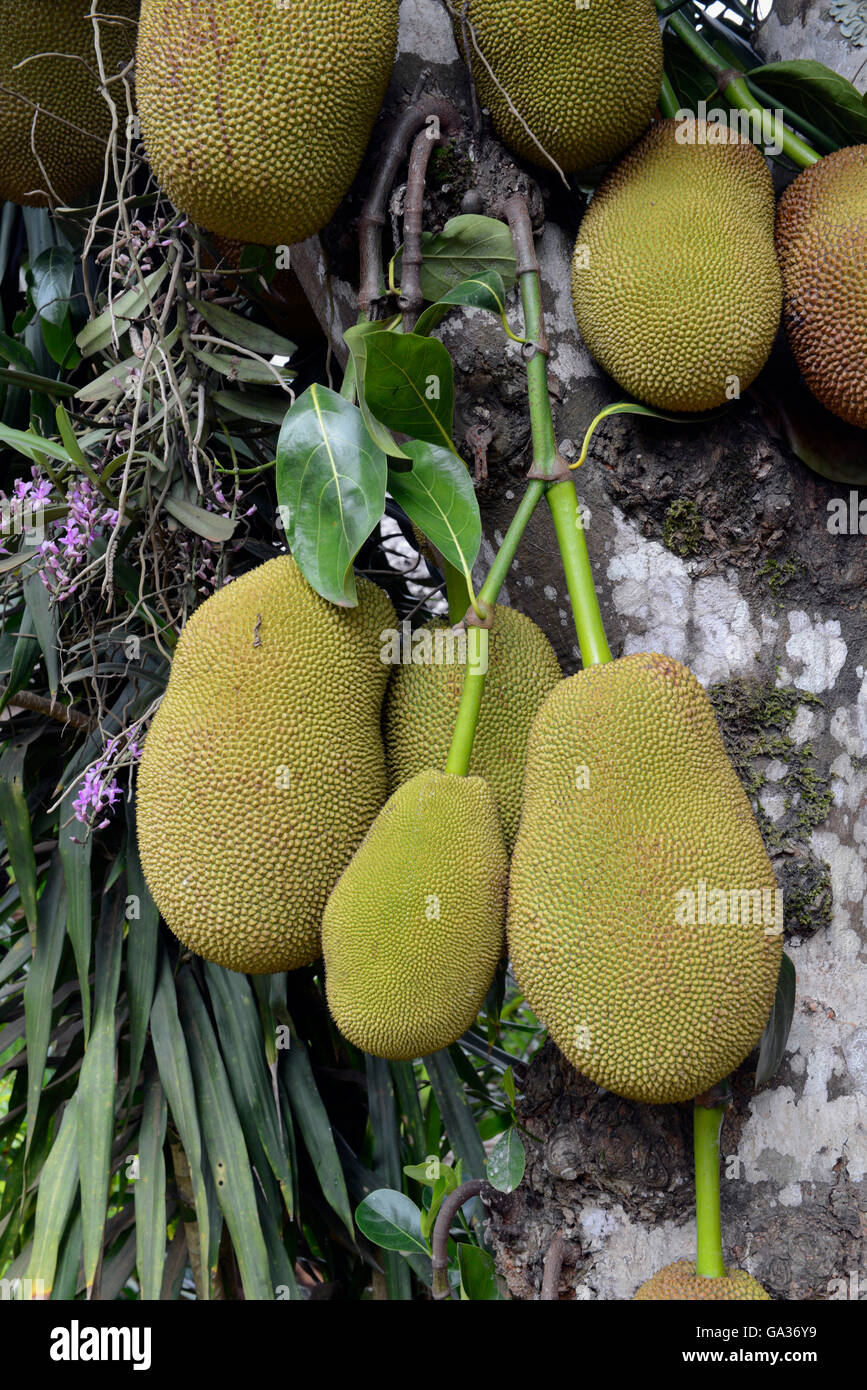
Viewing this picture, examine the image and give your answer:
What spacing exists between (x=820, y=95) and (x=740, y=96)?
3.0 inches

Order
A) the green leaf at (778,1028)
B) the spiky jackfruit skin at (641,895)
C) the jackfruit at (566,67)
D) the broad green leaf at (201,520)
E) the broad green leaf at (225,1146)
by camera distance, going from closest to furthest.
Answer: the spiky jackfruit skin at (641,895) < the green leaf at (778,1028) < the jackfruit at (566,67) < the broad green leaf at (201,520) < the broad green leaf at (225,1146)

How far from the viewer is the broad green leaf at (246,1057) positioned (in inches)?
59.2

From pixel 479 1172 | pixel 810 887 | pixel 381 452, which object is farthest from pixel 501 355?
pixel 479 1172

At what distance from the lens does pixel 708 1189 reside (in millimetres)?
826

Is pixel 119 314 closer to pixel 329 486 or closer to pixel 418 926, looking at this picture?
pixel 329 486

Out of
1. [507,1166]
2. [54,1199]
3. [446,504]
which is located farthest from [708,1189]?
[54,1199]

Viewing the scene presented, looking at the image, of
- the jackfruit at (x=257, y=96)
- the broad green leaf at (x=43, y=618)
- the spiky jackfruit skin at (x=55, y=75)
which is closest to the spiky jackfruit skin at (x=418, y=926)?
the jackfruit at (x=257, y=96)

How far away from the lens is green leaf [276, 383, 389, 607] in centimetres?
92

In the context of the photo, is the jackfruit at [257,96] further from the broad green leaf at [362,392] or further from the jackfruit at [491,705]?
the jackfruit at [491,705]

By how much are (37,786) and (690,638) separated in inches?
43.4

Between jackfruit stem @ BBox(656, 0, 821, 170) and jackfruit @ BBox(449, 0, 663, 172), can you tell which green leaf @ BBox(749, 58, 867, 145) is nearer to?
jackfruit stem @ BBox(656, 0, 821, 170)

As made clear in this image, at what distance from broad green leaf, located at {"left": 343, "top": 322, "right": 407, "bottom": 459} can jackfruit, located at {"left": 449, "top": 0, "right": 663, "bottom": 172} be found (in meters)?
0.24

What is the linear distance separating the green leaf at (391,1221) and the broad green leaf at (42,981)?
57 centimetres

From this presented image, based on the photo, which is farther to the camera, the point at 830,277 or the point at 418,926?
the point at 830,277
